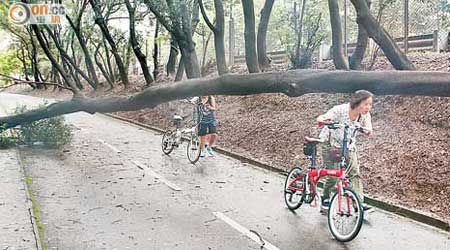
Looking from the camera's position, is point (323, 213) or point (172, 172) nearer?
point (323, 213)

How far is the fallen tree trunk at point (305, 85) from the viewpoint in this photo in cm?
481

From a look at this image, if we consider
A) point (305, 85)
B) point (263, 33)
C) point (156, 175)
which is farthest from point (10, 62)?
point (305, 85)

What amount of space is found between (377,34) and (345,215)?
454cm

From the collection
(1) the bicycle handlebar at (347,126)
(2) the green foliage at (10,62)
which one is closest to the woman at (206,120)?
(1) the bicycle handlebar at (347,126)

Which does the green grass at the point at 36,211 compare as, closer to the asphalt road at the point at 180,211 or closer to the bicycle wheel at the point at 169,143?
the asphalt road at the point at 180,211

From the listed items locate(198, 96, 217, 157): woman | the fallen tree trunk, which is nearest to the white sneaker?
locate(198, 96, 217, 157): woman

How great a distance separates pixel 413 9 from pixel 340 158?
379 inches

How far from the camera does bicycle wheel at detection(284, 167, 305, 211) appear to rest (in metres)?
7.19

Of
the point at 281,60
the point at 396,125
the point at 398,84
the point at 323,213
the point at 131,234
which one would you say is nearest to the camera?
the point at 398,84

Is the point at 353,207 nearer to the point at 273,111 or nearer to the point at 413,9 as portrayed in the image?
the point at 273,111

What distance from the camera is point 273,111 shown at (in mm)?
14133

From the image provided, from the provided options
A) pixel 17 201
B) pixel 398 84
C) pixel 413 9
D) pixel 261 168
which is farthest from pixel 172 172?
pixel 413 9

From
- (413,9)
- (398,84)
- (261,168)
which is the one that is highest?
(413,9)

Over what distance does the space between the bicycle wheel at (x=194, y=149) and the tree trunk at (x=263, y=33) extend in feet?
19.1
